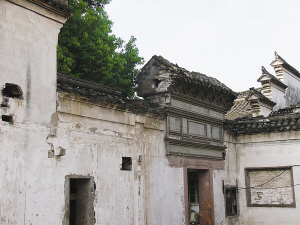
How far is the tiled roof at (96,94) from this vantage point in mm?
7925

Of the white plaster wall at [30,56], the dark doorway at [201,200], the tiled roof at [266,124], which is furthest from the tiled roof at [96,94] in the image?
the tiled roof at [266,124]

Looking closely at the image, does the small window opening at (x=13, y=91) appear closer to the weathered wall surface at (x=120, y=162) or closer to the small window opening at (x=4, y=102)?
the small window opening at (x=4, y=102)

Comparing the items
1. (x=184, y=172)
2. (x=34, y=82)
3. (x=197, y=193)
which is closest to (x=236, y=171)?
(x=197, y=193)

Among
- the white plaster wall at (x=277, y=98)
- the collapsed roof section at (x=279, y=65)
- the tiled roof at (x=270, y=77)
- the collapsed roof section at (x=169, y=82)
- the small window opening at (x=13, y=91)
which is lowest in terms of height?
the small window opening at (x=13, y=91)

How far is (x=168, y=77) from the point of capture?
36.2 feet

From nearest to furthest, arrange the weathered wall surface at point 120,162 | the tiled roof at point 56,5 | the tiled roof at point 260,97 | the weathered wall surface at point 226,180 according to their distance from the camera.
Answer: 1. the tiled roof at point 56,5
2. the weathered wall surface at point 120,162
3. the weathered wall surface at point 226,180
4. the tiled roof at point 260,97

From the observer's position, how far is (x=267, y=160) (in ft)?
45.5

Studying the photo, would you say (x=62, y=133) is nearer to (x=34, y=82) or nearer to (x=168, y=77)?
(x=34, y=82)

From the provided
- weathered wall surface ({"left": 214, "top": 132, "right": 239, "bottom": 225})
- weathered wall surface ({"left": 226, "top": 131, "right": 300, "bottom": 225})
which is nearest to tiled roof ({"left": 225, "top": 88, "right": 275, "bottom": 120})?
weathered wall surface ({"left": 226, "top": 131, "right": 300, "bottom": 225})

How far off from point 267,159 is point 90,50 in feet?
24.7

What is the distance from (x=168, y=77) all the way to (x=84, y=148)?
3908mm

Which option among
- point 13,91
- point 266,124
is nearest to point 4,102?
point 13,91

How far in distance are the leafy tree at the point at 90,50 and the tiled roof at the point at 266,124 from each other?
4.24m

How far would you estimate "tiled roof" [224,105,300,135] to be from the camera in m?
13.3
